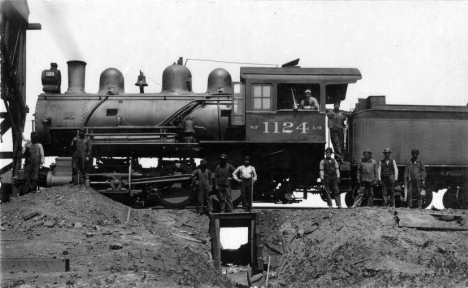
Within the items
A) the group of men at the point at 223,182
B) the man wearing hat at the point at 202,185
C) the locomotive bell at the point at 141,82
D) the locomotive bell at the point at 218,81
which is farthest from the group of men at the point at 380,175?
the locomotive bell at the point at 141,82

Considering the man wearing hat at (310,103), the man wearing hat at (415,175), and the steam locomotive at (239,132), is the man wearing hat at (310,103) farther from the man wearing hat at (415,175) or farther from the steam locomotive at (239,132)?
the man wearing hat at (415,175)

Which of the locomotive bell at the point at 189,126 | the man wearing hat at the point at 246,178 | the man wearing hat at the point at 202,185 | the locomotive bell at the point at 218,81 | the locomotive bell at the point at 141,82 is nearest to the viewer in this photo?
the man wearing hat at the point at 246,178

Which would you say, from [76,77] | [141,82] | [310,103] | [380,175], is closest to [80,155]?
[76,77]

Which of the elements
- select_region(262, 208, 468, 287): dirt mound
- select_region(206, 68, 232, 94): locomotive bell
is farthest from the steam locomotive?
select_region(262, 208, 468, 287): dirt mound

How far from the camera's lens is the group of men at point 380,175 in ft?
50.4

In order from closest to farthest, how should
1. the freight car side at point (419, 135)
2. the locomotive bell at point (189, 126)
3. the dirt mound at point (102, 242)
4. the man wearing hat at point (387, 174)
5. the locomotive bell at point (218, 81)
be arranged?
the dirt mound at point (102, 242)
the man wearing hat at point (387, 174)
the locomotive bell at point (189, 126)
the freight car side at point (419, 135)
the locomotive bell at point (218, 81)

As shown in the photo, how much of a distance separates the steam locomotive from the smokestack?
0.53 metres

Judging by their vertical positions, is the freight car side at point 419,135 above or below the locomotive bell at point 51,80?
below

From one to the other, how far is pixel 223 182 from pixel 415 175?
15.8 feet

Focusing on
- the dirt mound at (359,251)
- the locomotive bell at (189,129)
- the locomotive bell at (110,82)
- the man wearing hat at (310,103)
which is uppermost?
the locomotive bell at (110,82)

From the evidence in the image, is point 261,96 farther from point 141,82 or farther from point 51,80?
point 51,80

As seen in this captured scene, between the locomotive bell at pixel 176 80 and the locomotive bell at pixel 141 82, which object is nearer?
the locomotive bell at pixel 176 80

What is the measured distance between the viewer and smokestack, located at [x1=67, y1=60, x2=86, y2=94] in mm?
17391

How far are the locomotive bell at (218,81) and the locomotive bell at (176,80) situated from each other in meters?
0.68
